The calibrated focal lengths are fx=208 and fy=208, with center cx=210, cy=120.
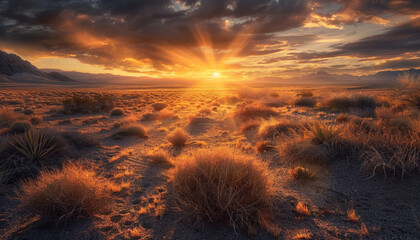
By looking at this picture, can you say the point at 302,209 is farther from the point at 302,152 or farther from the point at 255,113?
the point at 255,113

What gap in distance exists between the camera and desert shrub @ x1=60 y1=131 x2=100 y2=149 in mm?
7680

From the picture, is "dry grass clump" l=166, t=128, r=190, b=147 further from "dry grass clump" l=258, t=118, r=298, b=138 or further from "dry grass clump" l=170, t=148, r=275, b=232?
"dry grass clump" l=170, t=148, r=275, b=232

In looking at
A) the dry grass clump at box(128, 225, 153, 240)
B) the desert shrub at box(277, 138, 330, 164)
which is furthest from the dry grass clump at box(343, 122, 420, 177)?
the dry grass clump at box(128, 225, 153, 240)

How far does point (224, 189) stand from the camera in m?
3.60

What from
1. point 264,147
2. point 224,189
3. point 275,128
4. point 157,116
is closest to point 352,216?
point 224,189

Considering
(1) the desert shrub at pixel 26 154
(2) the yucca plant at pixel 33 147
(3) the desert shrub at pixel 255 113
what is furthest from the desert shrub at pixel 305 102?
(2) the yucca plant at pixel 33 147

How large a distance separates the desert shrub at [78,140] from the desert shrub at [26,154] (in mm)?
1175

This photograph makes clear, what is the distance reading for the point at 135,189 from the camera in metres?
5.23

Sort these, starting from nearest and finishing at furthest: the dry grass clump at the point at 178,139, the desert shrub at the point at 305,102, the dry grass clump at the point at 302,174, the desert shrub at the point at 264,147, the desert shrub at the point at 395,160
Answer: the desert shrub at the point at 395,160 → the dry grass clump at the point at 302,174 → the desert shrub at the point at 264,147 → the dry grass clump at the point at 178,139 → the desert shrub at the point at 305,102

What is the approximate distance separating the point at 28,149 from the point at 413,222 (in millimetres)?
8748

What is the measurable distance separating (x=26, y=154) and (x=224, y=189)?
18.5 feet

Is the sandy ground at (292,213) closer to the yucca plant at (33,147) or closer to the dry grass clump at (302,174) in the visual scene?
the dry grass clump at (302,174)

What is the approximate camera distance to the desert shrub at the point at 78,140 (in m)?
7.68

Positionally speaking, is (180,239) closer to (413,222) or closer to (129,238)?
(129,238)
